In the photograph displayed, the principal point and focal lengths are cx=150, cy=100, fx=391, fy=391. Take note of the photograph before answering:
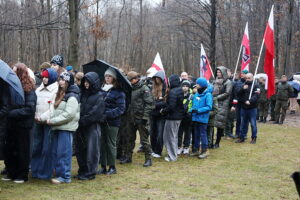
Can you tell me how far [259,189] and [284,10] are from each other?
25.8m

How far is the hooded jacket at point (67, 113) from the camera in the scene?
6.73 metres

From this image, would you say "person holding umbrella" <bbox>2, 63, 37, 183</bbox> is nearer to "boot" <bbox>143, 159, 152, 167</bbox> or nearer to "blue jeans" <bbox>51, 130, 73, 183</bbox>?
"blue jeans" <bbox>51, 130, 73, 183</bbox>

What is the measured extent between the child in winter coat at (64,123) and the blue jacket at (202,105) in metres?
3.48

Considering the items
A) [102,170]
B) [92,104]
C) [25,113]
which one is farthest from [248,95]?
[25,113]

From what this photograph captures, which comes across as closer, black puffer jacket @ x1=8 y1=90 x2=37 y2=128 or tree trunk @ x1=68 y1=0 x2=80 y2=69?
black puffer jacket @ x1=8 y1=90 x2=37 y2=128

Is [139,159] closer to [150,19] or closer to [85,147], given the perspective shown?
[85,147]

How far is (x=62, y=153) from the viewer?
22.5ft

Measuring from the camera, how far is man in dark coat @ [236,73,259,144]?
461 inches

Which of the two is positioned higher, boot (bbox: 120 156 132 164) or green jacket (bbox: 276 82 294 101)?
green jacket (bbox: 276 82 294 101)

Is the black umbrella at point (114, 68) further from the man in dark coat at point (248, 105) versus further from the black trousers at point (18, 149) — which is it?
the man in dark coat at point (248, 105)

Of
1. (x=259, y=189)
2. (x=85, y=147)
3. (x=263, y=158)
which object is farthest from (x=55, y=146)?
(x=263, y=158)

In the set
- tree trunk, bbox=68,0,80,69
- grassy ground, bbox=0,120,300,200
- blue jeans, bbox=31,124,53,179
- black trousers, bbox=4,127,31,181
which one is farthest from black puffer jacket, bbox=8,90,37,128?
tree trunk, bbox=68,0,80,69

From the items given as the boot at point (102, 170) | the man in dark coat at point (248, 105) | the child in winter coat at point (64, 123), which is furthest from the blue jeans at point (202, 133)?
the child in winter coat at point (64, 123)

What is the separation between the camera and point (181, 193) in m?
6.61
